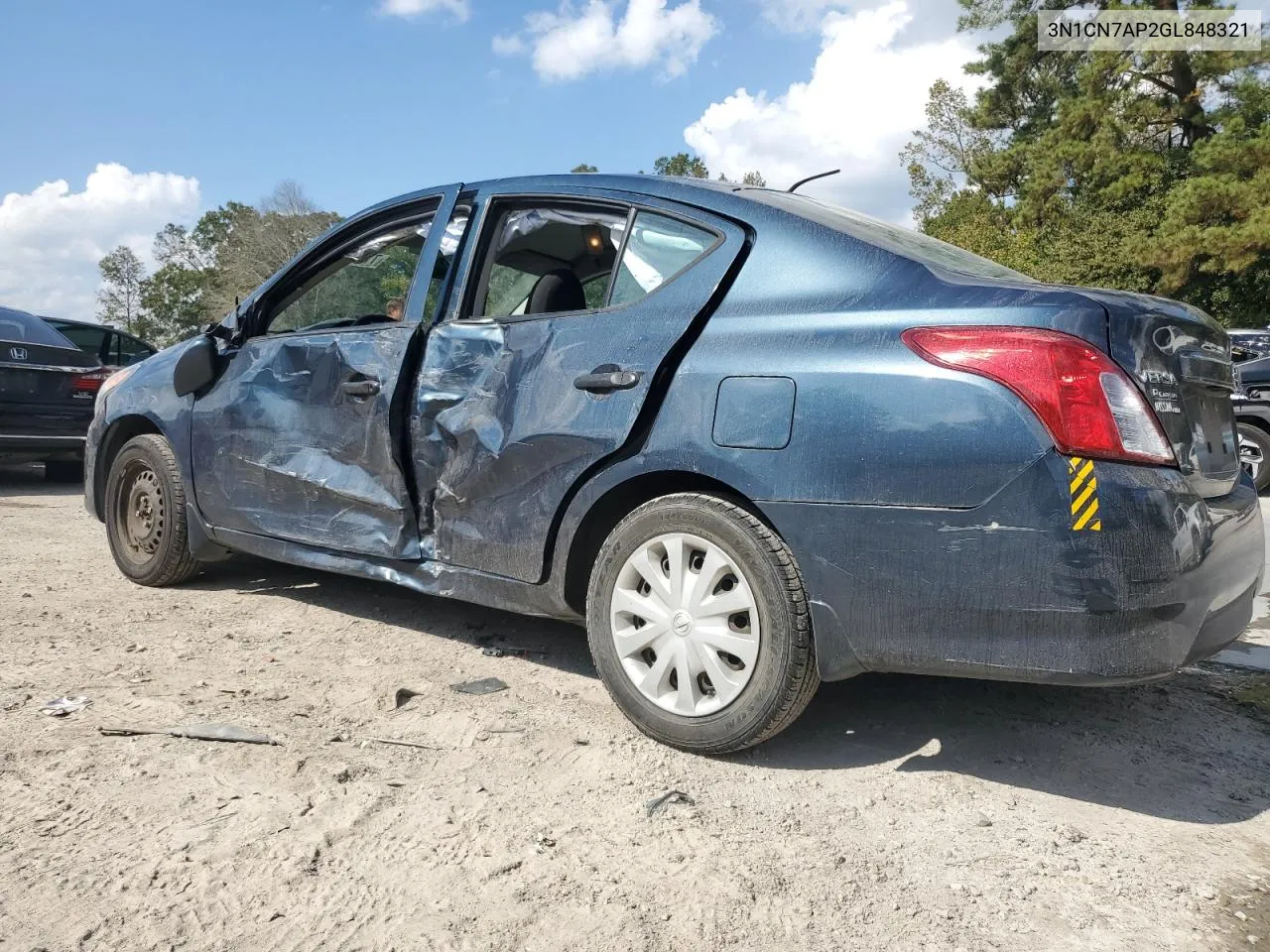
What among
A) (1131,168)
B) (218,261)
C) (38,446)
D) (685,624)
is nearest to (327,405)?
(685,624)

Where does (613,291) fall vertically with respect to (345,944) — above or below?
above

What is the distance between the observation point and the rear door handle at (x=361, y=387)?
3.59m

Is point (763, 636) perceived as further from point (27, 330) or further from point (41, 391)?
point (27, 330)

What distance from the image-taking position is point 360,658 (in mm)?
3650

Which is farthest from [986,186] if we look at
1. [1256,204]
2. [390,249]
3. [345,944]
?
[345,944]

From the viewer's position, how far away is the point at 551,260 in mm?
3500

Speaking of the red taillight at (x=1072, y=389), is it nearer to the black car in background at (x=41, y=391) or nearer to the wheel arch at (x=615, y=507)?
the wheel arch at (x=615, y=507)

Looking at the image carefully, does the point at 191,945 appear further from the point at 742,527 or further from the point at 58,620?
the point at 58,620

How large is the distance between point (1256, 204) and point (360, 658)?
86.5ft

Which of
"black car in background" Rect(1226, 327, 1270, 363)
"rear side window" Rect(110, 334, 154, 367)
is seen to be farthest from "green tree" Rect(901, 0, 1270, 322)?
"rear side window" Rect(110, 334, 154, 367)

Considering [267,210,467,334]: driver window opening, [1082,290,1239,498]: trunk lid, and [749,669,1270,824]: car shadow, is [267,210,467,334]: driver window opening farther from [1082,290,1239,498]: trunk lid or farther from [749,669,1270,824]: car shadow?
[1082,290,1239,498]: trunk lid

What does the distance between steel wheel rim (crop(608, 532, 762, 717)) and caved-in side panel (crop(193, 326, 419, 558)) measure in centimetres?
100

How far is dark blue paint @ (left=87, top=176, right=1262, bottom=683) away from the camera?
2.28 m

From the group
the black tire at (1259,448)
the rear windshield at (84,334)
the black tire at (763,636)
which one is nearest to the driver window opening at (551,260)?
the black tire at (763,636)
